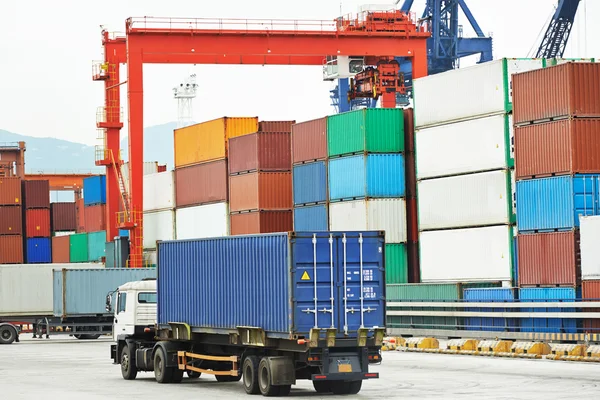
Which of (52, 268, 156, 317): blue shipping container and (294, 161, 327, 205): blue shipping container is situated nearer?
(294, 161, 327, 205): blue shipping container

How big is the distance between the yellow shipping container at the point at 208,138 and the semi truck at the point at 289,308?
3142 centimetres

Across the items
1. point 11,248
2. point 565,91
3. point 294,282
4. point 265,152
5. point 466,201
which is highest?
point 265,152

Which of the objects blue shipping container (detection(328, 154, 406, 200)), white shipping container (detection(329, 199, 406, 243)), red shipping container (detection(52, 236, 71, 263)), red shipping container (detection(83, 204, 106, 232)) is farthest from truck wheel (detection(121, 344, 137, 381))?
red shipping container (detection(52, 236, 71, 263))

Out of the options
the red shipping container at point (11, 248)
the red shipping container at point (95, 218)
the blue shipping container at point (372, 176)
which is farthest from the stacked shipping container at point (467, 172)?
the red shipping container at point (11, 248)

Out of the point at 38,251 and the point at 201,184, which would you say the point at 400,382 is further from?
the point at 38,251

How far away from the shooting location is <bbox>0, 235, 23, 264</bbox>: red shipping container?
73375mm

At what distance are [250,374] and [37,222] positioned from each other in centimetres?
5569

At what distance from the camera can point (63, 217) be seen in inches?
3563

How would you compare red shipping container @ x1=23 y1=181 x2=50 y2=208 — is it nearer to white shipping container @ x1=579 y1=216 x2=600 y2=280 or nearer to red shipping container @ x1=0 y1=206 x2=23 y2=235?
red shipping container @ x1=0 y1=206 x2=23 y2=235

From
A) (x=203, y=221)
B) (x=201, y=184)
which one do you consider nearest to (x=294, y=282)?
(x=203, y=221)

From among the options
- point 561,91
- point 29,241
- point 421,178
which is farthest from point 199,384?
point 29,241

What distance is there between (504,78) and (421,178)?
599 centimetres

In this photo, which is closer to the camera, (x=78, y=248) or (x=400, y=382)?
(x=400, y=382)

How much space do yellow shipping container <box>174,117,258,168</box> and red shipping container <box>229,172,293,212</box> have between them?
368 cm
